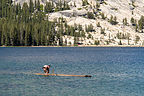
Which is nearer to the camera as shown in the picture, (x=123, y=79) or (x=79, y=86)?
(x=79, y=86)

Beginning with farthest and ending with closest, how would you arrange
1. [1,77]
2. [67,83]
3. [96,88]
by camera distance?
[1,77] < [67,83] < [96,88]

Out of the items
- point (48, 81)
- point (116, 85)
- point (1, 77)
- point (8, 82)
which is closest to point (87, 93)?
point (116, 85)

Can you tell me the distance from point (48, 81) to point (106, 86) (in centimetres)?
1347

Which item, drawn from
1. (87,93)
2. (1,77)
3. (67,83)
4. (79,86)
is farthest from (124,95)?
(1,77)

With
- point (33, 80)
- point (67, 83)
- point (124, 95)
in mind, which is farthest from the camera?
point (33, 80)

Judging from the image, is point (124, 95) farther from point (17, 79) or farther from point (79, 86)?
point (17, 79)

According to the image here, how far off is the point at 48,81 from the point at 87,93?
14.6 meters

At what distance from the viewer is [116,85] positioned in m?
55.5

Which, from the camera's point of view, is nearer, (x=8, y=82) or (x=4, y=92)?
(x=4, y=92)

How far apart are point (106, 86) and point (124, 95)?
7648mm

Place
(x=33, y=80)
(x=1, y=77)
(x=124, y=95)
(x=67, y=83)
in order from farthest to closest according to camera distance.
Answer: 1. (x=1, y=77)
2. (x=33, y=80)
3. (x=67, y=83)
4. (x=124, y=95)

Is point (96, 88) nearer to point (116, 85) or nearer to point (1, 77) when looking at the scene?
point (116, 85)

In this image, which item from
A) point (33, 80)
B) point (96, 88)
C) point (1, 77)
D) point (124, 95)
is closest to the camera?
point (124, 95)

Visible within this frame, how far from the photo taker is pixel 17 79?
6266 cm
